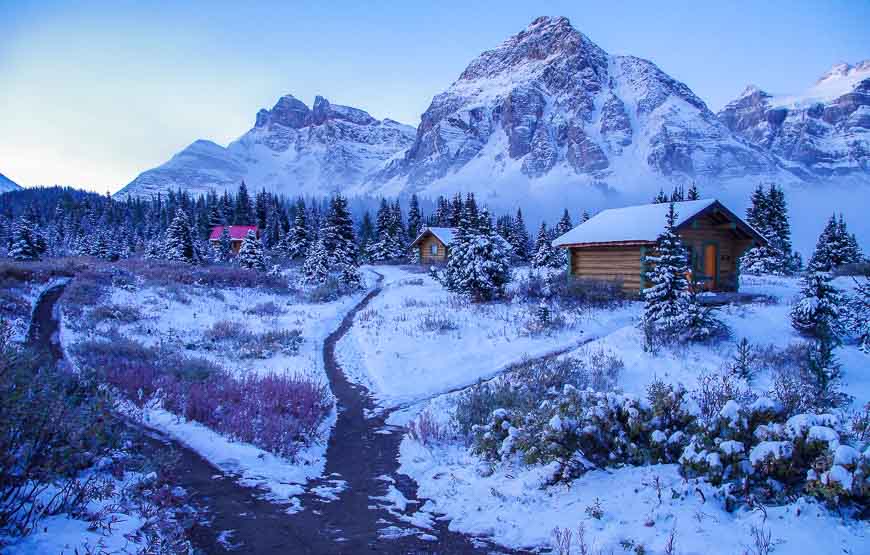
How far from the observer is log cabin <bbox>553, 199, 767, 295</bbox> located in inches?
902

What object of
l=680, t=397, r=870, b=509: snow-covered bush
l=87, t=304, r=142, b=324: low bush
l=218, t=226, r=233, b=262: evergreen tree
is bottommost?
l=87, t=304, r=142, b=324: low bush

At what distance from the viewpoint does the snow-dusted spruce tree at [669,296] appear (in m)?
14.2

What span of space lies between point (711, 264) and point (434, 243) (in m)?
32.9

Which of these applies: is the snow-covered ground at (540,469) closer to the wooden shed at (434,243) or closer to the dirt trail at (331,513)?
the dirt trail at (331,513)

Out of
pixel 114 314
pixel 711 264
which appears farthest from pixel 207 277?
pixel 711 264

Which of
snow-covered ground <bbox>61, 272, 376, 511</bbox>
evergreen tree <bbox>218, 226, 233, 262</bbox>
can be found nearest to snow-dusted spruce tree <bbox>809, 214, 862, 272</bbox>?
snow-covered ground <bbox>61, 272, 376, 511</bbox>

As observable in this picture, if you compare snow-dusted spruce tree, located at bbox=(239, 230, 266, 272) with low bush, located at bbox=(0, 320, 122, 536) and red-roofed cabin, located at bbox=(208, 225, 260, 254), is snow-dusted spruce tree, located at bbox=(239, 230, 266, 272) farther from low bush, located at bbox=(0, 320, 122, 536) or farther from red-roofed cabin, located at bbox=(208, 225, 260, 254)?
low bush, located at bbox=(0, 320, 122, 536)

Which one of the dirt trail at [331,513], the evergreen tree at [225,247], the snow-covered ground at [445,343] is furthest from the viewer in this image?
the evergreen tree at [225,247]

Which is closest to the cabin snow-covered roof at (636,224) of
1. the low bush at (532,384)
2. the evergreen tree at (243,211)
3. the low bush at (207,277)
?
the low bush at (532,384)

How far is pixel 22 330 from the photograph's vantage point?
46.9 ft

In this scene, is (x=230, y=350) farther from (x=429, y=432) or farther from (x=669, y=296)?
(x=669, y=296)

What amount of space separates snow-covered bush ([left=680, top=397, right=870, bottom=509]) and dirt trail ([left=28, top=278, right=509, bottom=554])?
244cm

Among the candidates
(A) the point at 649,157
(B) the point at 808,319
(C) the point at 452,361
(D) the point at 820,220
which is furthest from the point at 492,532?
(A) the point at 649,157

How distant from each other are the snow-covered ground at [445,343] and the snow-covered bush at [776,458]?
7397 mm
